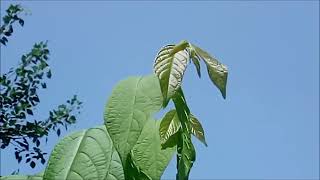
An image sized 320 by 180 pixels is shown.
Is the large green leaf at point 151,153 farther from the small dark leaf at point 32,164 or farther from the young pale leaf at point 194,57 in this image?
the small dark leaf at point 32,164

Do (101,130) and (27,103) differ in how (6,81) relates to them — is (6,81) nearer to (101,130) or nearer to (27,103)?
(27,103)

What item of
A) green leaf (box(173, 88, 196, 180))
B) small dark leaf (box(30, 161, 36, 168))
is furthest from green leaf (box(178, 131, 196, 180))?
small dark leaf (box(30, 161, 36, 168))

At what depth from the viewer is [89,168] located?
0.44 meters

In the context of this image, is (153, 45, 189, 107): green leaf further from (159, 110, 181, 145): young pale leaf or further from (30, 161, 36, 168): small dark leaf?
(30, 161, 36, 168): small dark leaf

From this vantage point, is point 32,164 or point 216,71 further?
point 32,164

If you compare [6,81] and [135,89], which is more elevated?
[135,89]

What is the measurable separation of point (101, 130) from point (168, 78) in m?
0.10

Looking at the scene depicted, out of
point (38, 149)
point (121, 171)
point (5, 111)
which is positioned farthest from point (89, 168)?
point (5, 111)

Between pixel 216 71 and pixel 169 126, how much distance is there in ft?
0.20

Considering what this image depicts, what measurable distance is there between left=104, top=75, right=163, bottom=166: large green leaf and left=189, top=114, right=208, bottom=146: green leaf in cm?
6

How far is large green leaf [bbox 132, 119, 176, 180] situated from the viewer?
0.47 metres

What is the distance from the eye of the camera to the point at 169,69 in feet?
1.38

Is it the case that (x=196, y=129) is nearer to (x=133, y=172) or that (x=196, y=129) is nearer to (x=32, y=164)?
(x=133, y=172)

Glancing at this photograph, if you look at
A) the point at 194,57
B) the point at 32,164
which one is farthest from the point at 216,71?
the point at 32,164
